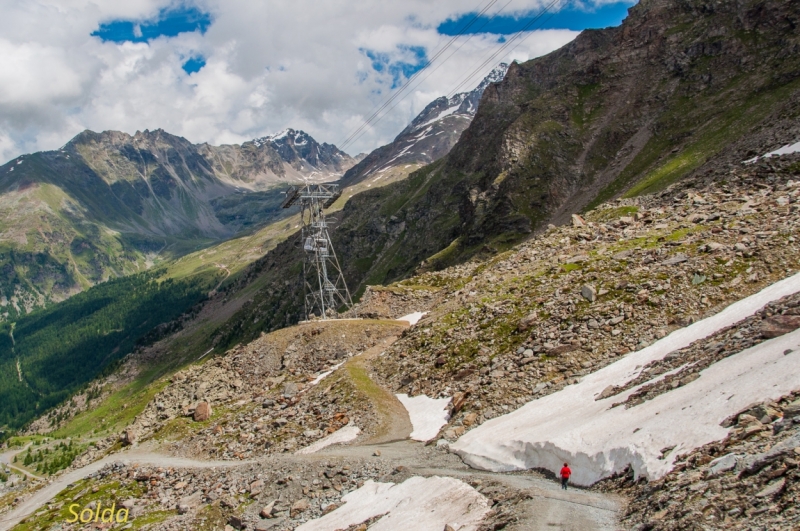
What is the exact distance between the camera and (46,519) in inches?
1726

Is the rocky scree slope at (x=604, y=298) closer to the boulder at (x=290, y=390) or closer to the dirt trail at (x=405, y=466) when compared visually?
the dirt trail at (x=405, y=466)

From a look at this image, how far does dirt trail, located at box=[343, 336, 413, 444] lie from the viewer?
3941 cm

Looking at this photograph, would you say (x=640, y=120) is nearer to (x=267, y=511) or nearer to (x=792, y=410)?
(x=792, y=410)

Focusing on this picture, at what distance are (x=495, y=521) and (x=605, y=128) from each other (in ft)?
375

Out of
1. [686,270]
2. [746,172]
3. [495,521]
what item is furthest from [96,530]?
[746,172]

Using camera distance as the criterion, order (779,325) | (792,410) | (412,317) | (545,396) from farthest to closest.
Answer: (412,317), (545,396), (779,325), (792,410)

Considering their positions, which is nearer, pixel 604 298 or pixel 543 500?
pixel 543 500

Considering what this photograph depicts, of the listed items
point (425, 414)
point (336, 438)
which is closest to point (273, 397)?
point (336, 438)

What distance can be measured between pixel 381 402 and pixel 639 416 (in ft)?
75.4

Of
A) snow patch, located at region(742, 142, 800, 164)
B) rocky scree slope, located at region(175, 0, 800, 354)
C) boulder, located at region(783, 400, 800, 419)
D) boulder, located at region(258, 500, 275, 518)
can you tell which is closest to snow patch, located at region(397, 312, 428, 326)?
rocky scree slope, located at region(175, 0, 800, 354)

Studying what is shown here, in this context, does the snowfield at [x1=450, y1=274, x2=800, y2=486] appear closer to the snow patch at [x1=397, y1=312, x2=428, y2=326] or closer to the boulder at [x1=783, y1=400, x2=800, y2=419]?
the boulder at [x1=783, y1=400, x2=800, y2=419]

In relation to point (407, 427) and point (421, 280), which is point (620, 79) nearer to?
point (421, 280)

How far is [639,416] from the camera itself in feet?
82.6

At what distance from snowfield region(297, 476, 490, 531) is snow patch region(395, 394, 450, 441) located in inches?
294
